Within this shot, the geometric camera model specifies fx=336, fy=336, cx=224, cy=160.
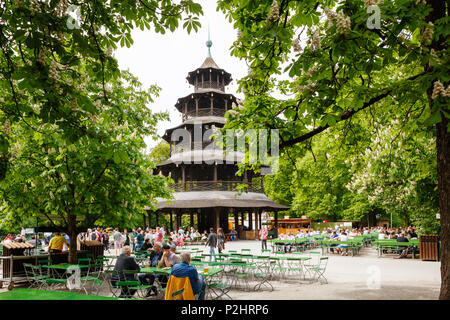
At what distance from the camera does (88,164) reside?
1015 cm

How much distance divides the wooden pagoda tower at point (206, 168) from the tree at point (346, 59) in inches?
971

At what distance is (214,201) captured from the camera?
32.0 metres

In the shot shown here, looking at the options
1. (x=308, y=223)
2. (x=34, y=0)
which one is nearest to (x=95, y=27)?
(x=34, y=0)

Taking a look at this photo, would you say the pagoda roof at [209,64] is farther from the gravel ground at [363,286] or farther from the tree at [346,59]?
the tree at [346,59]

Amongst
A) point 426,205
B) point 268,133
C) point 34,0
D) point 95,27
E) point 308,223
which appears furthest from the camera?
point 308,223

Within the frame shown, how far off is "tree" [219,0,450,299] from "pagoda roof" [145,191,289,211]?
24.5 m

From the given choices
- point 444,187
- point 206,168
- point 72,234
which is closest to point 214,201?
point 206,168

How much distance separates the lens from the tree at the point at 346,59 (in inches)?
164

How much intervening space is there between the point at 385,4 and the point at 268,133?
3.18 m

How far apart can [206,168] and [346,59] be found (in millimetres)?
33170

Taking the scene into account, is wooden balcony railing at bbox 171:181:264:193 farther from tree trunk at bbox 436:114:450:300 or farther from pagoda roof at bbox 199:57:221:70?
tree trunk at bbox 436:114:450:300

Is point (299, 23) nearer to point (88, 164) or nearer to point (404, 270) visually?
point (88, 164)

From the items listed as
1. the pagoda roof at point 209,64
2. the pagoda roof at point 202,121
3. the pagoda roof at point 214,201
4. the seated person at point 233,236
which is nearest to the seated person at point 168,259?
the pagoda roof at point 214,201

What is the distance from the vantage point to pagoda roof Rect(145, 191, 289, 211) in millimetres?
31506
